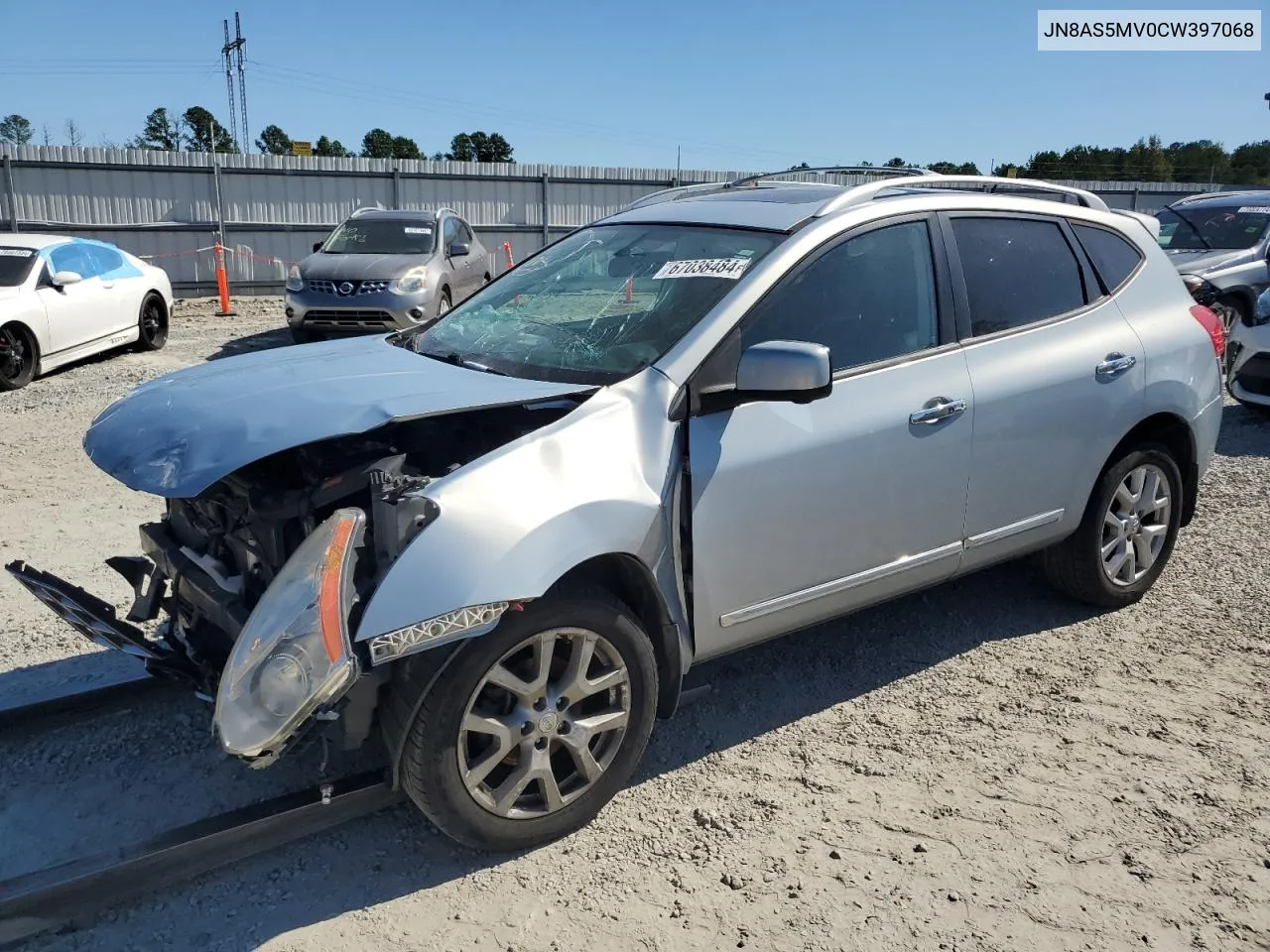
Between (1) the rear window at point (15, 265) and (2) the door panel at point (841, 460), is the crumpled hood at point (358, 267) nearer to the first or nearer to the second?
(1) the rear window at point (15, 265)

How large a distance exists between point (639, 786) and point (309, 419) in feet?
5.35

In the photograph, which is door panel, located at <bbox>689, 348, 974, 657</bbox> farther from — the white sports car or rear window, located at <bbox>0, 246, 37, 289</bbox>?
rear window, located at <bbox>0, 246, 37, 289</bbox>

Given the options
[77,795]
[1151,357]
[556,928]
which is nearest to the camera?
[556,928]

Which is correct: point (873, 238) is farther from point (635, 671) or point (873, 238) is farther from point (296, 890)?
point (296, 890)

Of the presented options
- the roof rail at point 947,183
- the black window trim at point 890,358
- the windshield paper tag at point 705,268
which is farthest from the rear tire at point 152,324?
the black window trim at point 890,358

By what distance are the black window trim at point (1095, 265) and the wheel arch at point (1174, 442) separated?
1.96 feet

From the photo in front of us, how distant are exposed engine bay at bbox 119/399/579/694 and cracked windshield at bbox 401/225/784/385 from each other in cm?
26

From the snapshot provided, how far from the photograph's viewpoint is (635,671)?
3.07 meters

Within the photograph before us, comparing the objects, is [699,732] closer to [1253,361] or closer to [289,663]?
[289,663]

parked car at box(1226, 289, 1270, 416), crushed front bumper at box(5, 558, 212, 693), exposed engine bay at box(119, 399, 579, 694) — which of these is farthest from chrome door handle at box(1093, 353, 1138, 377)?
parked car at box(1226, 289, 1270, 416)

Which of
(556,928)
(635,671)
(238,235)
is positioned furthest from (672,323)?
(238,235)

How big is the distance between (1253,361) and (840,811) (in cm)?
757

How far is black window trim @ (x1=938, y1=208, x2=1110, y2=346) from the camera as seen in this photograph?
3.89 metres

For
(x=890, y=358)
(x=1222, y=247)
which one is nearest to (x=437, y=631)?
(x=890, y=358)
